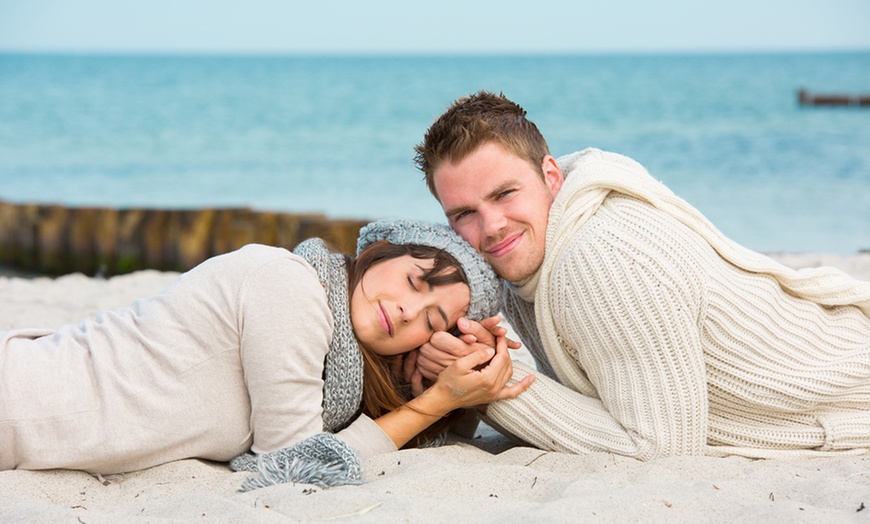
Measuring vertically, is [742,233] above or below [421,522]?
below

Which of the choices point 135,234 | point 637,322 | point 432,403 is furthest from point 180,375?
point 135,234

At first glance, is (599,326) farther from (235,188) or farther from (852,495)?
(235,188)

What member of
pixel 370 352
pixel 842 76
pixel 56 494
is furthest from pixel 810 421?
pixel 842 76

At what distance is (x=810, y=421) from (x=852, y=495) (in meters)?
0.77

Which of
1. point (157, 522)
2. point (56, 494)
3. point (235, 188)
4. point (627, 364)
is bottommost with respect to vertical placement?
point (235, 188)

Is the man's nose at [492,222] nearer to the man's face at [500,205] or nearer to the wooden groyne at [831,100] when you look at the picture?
the man's face at [500,205]

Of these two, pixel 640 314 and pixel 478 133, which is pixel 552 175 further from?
pixel 640 314

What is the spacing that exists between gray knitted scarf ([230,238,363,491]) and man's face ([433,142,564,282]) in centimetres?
55

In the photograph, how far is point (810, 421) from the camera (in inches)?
139

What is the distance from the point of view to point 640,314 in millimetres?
3215

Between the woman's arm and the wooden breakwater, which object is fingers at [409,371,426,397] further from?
the wooden breakwater

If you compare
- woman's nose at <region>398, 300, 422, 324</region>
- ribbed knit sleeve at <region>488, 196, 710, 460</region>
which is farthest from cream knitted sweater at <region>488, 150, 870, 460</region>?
woman's nose at <region>398, 300, 422, 324</region>

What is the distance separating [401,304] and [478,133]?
0.79 meters

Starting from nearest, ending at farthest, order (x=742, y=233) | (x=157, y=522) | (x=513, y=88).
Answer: (x=157, y=522), (x=742, y=233), (x=513, y=88)
